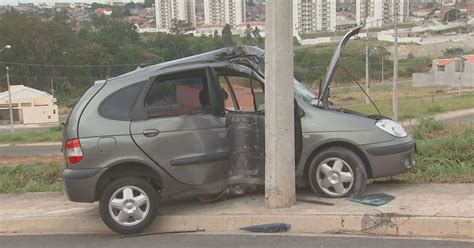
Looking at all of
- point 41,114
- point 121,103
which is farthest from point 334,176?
point 41,114

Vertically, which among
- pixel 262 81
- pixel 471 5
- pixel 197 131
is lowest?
pixel 197 131

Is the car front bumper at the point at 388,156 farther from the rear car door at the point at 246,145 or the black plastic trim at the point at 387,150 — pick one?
the rear car door at the point at 246,145

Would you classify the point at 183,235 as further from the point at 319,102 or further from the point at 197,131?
the point at 319,102

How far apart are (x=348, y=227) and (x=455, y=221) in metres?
0.95

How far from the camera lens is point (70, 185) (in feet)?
18.8

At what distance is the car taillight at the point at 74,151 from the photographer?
5.70 meters

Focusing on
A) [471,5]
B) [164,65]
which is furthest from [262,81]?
[471,5]

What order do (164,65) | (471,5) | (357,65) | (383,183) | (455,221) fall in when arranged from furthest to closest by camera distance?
(471,5), (357,65), (383,183), (164,65), (455,221)

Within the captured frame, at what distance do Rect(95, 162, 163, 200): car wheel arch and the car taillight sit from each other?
0.30m

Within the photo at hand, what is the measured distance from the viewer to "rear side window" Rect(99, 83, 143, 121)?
5.87 meters

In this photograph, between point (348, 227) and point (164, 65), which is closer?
point (348, 227)

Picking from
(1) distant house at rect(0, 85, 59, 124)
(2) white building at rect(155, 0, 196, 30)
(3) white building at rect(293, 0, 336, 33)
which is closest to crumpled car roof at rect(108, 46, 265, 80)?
(3) white building at rect(293, 0, 336, 33)

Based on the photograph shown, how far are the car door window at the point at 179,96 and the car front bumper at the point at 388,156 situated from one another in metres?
1.80

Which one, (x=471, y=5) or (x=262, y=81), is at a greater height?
(x=471, y=5)
